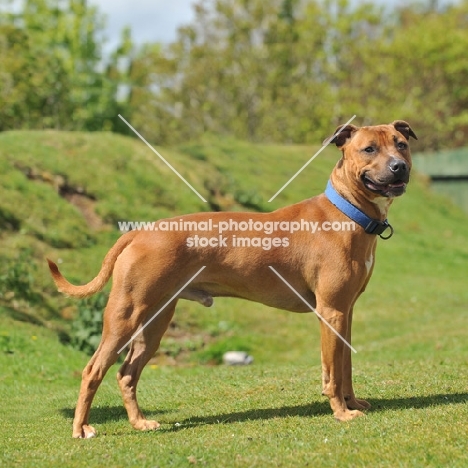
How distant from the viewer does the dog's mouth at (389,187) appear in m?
6.61

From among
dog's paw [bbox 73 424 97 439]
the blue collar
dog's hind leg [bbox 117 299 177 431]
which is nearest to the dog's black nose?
the blue collar

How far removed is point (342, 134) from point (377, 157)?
1.67 feet

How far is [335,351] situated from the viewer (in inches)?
265

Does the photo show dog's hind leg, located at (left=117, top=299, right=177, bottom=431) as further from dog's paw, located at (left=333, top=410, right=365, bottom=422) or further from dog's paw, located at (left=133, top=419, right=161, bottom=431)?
dog's paw, located at (left=333, top=410, right=365, bottom=422)

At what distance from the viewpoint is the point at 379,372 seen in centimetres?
894

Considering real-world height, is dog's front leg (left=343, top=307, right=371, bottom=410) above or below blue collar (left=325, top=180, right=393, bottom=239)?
below

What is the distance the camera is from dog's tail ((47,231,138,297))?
6.75 m

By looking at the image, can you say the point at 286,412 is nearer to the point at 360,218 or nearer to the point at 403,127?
the point at 360,218

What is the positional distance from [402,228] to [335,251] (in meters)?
18.9

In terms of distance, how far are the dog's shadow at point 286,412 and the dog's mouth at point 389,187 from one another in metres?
1.88

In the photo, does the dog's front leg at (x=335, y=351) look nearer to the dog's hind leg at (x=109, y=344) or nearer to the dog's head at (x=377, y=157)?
the dog's head at (x=377, y=157)

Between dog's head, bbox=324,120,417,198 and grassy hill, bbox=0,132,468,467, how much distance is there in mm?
1928

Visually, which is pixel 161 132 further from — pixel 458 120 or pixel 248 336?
pixel 248 336

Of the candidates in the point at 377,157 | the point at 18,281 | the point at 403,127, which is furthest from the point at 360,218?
the point at 18,281
